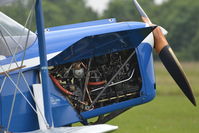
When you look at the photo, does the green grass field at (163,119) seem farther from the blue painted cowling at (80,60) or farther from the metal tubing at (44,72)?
the metal tubing at (44,72)

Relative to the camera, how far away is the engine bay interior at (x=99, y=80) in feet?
26.2

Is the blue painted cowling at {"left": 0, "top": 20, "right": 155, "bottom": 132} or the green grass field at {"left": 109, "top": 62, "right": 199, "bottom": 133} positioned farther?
the green grass field at {"left": 109, "top": 62, "right": 199, "bottom": 133}

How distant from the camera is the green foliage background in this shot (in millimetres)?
45656

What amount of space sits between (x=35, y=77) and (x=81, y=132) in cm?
119

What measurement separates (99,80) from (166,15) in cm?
4855

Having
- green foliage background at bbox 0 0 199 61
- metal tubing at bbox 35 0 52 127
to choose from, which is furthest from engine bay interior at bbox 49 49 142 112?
green foliage background at bbox 0 0 199 61

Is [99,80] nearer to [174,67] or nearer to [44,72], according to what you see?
[174,67]

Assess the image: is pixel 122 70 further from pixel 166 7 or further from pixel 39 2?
pixel 166 7

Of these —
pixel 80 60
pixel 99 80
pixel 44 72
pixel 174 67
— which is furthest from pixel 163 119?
pixel 44 72

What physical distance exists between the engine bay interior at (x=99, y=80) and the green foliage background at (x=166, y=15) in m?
30.8

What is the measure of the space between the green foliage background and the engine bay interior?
3084cm

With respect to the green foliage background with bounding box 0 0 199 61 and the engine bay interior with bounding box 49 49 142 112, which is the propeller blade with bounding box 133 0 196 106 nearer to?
the engine bay interior with bounding box 49 49 142 112

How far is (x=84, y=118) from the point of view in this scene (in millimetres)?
8016

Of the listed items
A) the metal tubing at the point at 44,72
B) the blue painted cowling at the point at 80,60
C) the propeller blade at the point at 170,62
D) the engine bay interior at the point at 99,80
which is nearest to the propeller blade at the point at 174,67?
the propeller blade at the point at 170,62
